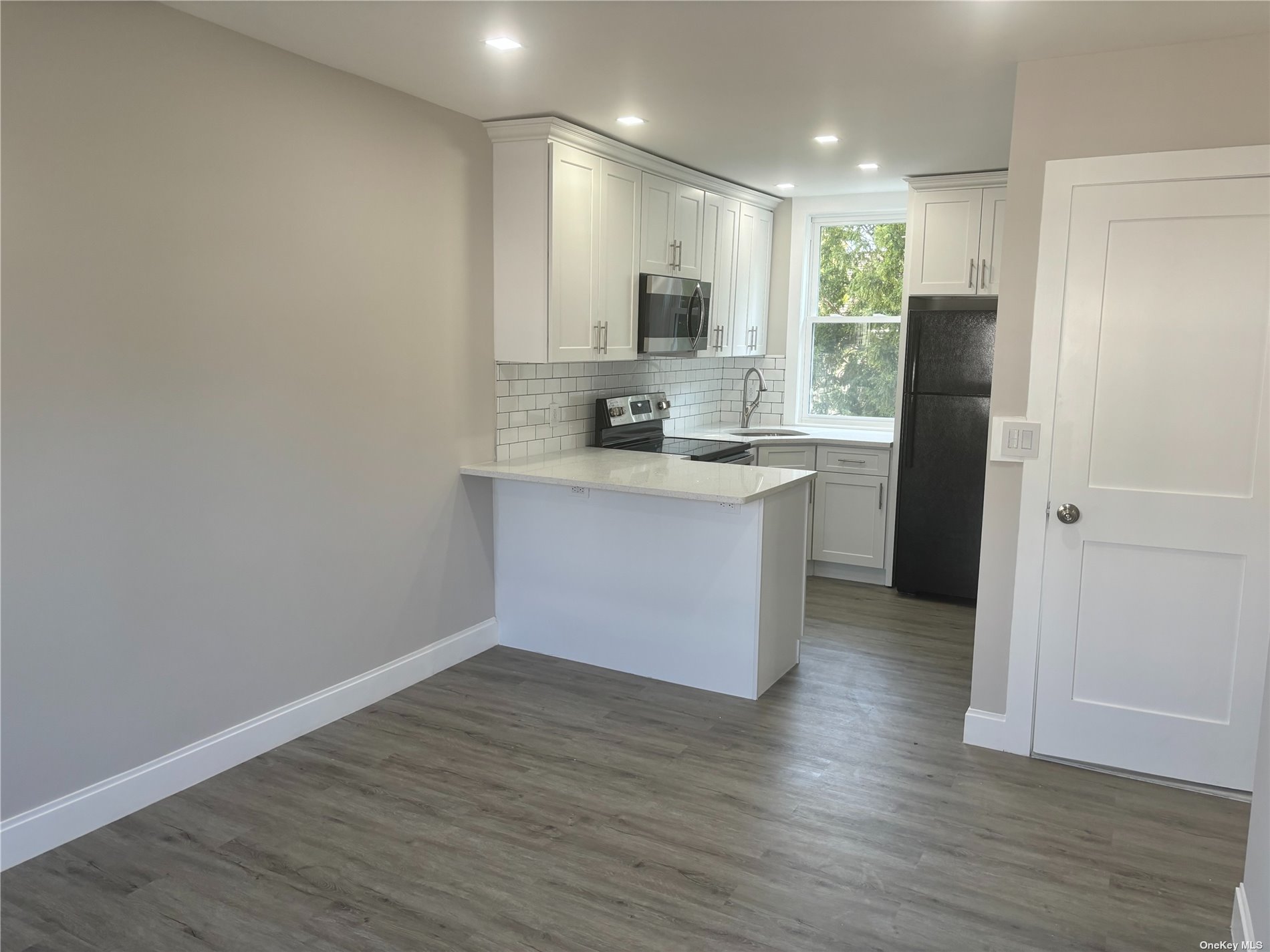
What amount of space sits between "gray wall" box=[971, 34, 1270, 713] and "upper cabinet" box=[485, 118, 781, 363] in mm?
1852

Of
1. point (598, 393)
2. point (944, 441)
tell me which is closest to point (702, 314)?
point (598, 393)

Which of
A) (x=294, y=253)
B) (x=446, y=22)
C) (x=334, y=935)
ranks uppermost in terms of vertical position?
(x=446, y=22)

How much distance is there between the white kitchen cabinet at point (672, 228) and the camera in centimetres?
460

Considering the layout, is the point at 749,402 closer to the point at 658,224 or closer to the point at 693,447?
the point at 693,447

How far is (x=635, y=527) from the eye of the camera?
12.8ft

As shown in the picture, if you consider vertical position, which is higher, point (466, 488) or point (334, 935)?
point (466, 488)

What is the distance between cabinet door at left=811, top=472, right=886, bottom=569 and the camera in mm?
5441

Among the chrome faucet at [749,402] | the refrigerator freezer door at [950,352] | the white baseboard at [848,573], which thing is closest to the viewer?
the refrigerator freezer door at [950,352]

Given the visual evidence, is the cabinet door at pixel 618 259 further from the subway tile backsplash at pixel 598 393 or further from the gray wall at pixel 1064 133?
the gray wall at pixel 1064 133

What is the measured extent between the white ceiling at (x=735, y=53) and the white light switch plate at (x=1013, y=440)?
3.85 ft

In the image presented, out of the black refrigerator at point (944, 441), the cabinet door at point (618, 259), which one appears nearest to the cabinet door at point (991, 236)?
the black refrigerator at point (944, 441)

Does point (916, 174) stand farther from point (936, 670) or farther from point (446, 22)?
point (446, 22)

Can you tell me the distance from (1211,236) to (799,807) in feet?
7.27


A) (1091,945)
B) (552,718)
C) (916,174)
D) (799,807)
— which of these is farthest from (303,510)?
(916,174)
